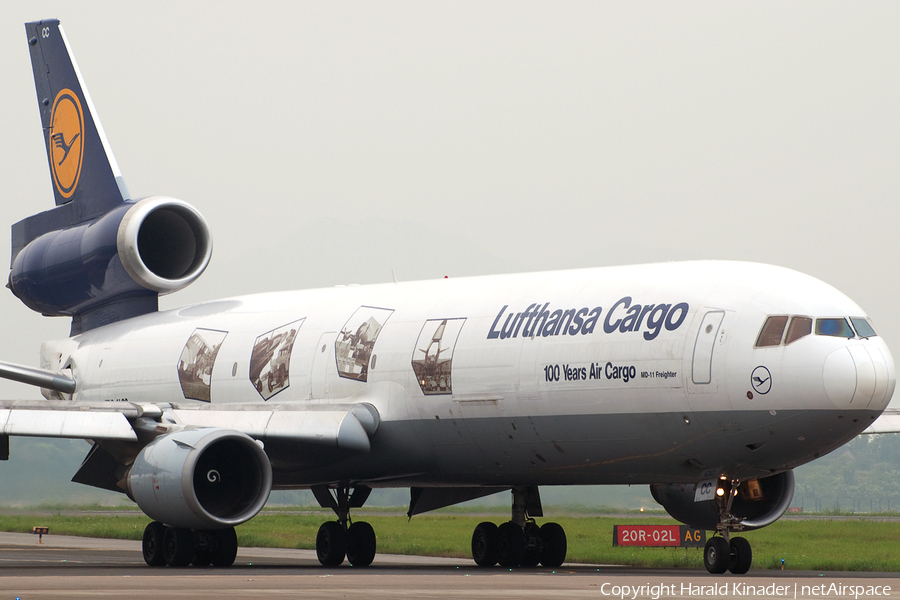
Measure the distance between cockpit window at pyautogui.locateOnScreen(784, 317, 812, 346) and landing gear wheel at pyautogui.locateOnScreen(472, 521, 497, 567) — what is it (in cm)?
767

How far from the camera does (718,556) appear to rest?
53.1 ft

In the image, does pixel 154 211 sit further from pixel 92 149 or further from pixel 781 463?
pixel 781 463

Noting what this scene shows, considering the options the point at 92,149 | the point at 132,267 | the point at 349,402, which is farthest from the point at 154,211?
the point at 349,402

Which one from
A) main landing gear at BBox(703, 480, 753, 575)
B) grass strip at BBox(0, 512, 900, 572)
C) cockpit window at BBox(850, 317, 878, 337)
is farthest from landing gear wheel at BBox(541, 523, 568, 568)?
cockpit window at BBox(850, 317, 878, 337)

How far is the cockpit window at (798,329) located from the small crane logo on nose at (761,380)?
42cm

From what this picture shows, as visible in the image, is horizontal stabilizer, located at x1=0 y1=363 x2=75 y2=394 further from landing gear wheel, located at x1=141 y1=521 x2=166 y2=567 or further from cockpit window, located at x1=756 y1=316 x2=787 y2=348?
cockpit window, located at x1=756 y1=316 x2=787 y2=348

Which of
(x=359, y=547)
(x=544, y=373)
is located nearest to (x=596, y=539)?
(x=359, y=547)

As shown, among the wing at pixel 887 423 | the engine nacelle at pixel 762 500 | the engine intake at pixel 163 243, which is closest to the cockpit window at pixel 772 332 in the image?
the engine nacelle at pixel 762 500

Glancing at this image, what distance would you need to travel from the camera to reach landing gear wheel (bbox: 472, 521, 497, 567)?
71.9ft

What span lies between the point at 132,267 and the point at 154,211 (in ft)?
3.91

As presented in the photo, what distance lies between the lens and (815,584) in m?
14.9

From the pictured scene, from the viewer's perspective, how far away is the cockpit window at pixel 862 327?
16031 mm

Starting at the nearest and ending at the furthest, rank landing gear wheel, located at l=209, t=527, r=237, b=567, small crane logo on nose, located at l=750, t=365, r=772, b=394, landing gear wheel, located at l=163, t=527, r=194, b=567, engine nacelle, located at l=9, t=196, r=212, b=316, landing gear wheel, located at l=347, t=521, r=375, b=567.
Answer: small crane logo on nose, located at l=750, t=365, r=772, b=394
landing gear wheel, located at l=163, t=527, r=194, b=567
landing gear wheel, located at l=209, t=527, r=237, b=567
landing gear wheel, located at l=347, t=521, r=375, b=567
engine nacelle, located at l=9, t=196, r=212, b=316

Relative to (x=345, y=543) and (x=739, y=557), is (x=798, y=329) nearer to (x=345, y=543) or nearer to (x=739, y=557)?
(x=739, y=557)
